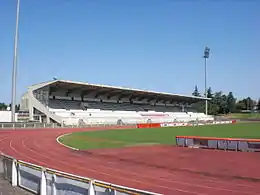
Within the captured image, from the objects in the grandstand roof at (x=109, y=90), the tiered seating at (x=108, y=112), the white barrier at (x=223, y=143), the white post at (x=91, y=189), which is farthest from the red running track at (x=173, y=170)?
the grandstand roof at (x=109, y=90)

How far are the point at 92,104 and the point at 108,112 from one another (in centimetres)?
410

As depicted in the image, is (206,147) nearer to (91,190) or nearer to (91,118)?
(91,190)

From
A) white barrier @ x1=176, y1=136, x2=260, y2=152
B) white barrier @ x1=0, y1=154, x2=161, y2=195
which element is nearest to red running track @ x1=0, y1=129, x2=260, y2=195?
white barrier @ x1=176, y1=136, x2=260, y2=152

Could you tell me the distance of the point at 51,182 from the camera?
7.92 m

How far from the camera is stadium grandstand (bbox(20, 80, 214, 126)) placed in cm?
Answer: 5703

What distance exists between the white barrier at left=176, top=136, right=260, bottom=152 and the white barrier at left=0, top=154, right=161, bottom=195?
48.8ft

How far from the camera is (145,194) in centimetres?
531

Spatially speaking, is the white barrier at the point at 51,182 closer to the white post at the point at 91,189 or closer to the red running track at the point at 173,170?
the white post at the point at 91,189

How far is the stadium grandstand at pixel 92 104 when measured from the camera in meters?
57.0

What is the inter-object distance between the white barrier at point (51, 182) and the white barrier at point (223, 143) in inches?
586

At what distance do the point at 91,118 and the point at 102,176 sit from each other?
4980 centimetres

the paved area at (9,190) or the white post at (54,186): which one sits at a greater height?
the white post at (54,186)

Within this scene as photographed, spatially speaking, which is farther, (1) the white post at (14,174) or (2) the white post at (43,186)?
(1) the white post at (14,174)

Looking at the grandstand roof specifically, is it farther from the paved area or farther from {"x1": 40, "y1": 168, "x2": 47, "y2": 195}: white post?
{"x1": 40, "y1": 168, "x2": 47, "y2": 195}: white post
